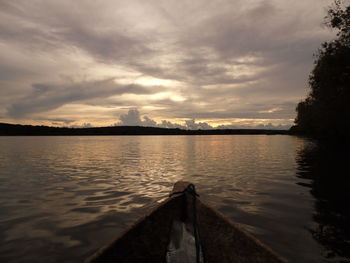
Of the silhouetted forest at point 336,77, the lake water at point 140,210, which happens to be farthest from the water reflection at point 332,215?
the silhouetted forest at point 336,77

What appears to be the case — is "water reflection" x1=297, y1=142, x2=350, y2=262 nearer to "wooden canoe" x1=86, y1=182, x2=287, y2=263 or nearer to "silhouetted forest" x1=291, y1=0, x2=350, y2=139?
"wooden canoe" x1=86, y1=182, x2=287, y2=263

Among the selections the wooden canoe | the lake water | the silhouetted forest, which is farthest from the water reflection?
the silhouetted forest

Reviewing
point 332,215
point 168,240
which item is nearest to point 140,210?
point 168,240

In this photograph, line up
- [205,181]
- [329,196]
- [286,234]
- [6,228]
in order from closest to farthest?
[286,234] < [6,228] < [329,196] < [205,181]

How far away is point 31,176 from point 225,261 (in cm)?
1635

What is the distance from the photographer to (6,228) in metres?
7.12

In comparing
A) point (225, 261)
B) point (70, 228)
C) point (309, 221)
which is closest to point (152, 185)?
point (70, 228)

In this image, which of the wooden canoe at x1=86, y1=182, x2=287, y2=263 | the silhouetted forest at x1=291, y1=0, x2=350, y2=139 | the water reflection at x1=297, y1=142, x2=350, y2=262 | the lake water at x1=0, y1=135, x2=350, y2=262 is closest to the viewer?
the wooden canoe at x1=86, y1=182, x2=287, y2=263

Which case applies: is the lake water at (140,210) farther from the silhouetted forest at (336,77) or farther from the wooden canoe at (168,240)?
the silhouetted forest at (336,77)

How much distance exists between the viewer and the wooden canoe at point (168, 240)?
405 centimetres

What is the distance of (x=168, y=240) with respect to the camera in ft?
16.5

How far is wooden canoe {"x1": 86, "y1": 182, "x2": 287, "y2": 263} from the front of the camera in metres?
4.05

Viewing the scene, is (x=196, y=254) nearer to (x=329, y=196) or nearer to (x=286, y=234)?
(x=286, y=234)

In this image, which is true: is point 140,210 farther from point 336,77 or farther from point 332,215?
point 336,77
